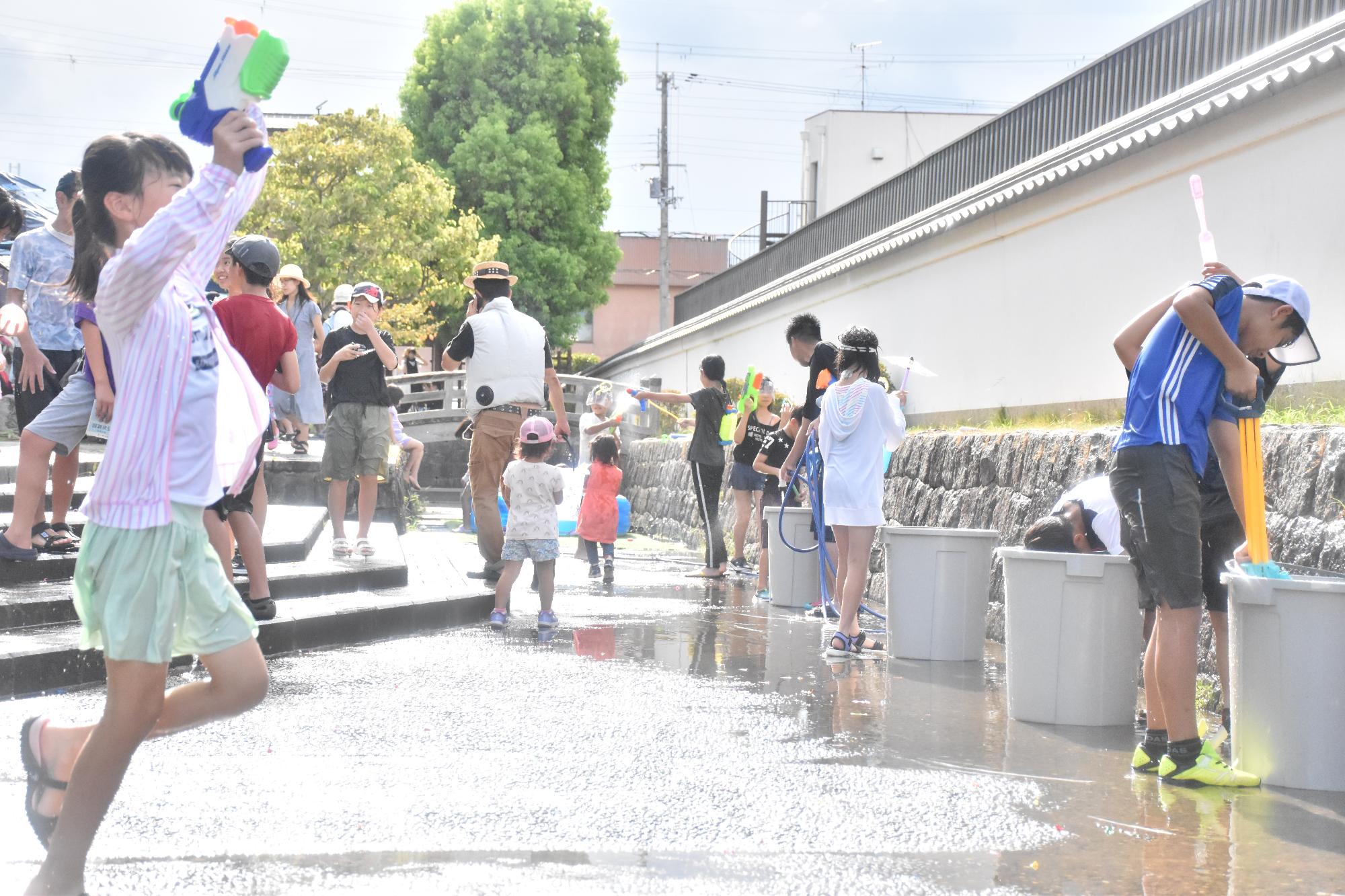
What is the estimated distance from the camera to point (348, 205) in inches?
1128

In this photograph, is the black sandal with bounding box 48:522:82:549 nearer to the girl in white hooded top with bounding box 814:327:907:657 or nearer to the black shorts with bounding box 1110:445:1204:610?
the girl in white hooded top with bounding box 814:327:907:657

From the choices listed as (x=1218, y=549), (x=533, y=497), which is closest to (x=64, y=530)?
(x=533, y=497)

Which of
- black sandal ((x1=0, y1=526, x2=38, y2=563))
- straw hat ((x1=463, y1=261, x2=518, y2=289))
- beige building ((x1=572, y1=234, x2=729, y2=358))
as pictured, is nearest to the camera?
black sandal ((x1=0, y1=526, x2=38, y2=563))

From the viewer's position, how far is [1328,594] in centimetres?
437

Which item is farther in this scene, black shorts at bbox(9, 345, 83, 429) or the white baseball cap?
black shorts at bbox(9, 345, 83, 429)

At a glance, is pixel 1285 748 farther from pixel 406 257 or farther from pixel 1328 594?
pixel 406 257

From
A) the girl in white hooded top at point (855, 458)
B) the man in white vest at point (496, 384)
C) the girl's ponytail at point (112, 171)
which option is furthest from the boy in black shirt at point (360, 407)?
the girl's ponytail at point (112, 171)

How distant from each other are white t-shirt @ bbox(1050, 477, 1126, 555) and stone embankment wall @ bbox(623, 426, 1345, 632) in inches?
28.8

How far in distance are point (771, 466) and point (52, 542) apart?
551 cm

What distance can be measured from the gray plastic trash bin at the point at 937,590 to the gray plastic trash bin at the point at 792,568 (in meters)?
2.15

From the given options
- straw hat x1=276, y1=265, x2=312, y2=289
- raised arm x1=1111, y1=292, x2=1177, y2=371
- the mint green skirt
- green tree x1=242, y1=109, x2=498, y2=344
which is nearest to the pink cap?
straw hat x1=276, y1=265, x2=312, y2=289

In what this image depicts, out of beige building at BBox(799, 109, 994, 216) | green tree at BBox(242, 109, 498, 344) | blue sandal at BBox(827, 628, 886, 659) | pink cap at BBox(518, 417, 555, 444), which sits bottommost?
blue sandal at BBox(827, 628, 886, 659)

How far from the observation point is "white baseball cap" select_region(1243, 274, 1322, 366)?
4480 mm

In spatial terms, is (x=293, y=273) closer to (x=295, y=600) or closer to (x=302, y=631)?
(x=295, y=600)
